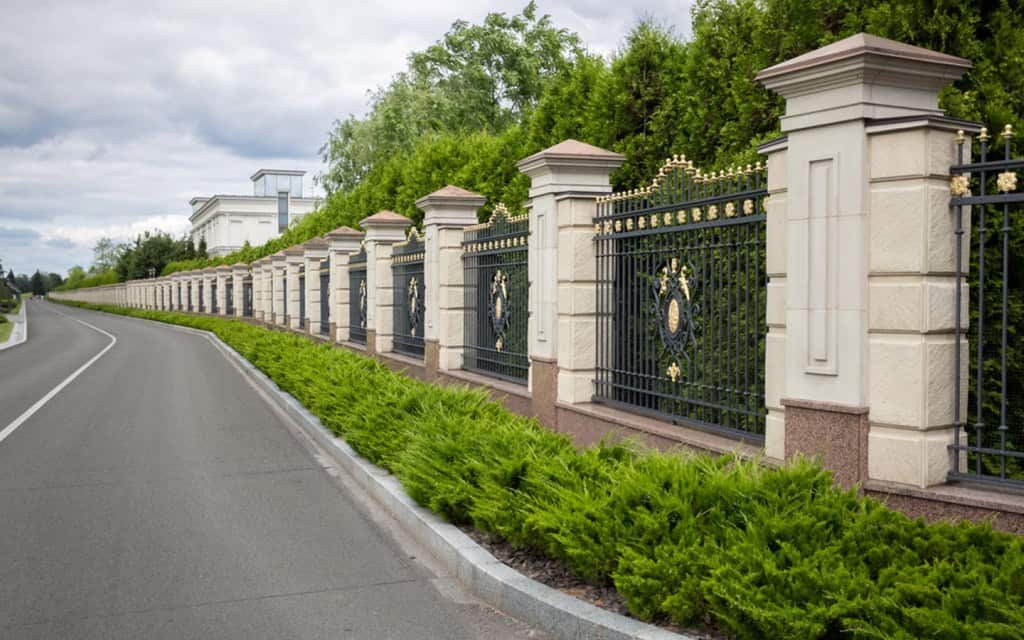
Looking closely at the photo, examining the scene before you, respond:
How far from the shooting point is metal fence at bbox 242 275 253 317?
38694 mm

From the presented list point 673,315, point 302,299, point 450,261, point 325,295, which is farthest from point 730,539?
point 302,299

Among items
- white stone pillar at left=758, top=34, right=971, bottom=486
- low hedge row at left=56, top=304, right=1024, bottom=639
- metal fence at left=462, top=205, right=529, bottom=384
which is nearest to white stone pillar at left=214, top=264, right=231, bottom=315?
metal fence at left=462, top=205, right=529, bottom=384

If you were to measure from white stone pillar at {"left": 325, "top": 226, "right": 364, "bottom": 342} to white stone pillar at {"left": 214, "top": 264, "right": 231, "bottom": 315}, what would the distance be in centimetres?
2624

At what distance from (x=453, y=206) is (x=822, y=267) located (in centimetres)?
788

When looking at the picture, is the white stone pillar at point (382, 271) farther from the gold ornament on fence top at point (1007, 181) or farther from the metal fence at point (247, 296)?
the metal fence at point (247, 296)

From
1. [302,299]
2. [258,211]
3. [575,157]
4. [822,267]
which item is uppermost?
[258,211]

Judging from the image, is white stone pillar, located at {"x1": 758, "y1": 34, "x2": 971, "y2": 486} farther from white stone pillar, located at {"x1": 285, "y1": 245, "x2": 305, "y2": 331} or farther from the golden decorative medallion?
white stone pillar, located at {"x1": 285, "y1": 245, "x2": 305, "y2": 331}

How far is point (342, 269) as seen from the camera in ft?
66.2

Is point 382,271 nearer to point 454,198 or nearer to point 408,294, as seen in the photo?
point 408,294

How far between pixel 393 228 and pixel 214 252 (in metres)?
87.8

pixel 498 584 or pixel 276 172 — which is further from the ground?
pixel 276 172

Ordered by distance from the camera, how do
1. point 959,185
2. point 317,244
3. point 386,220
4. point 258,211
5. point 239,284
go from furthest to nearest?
point 258,211 < point 239,284 < point 317,244 < point 386,220 < point 959,185

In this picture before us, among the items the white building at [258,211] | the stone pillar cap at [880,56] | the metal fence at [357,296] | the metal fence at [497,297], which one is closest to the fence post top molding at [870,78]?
the stone pillar cap at [880,56]

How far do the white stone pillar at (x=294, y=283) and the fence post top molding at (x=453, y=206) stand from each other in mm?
13714
